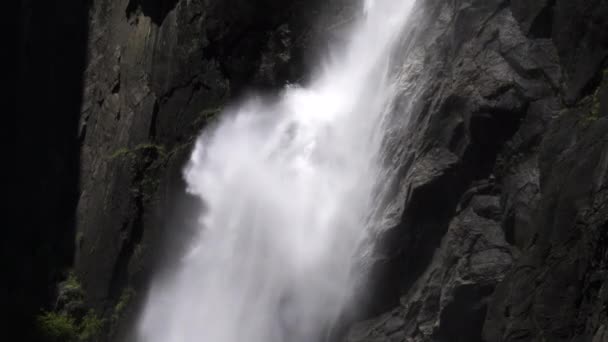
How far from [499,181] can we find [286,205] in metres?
5.72

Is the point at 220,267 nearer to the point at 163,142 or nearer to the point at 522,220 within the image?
the point at 163,142

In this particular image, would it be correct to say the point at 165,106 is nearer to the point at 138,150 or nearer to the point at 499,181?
the point at 138,150

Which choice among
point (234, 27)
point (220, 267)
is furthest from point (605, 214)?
point (234, 27)

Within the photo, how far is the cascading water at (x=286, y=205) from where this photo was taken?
562 inches

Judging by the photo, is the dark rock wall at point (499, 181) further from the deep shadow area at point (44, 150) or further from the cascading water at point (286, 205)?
the deep shadow area at point (44, 150)

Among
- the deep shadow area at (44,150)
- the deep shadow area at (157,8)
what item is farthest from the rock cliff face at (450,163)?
the deep shadow area at (44,150)

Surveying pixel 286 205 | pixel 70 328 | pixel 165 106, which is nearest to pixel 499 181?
pixel 286 205

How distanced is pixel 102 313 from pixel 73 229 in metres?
3.58

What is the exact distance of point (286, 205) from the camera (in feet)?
54.2

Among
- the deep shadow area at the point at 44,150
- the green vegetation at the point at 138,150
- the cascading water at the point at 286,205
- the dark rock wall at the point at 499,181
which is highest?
the deep shadow area at the point at 44,150

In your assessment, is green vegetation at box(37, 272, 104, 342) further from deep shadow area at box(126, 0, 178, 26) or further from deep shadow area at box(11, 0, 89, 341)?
deep shadow area at box(126, 0, 178, 26)

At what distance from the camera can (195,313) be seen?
17188 millimetres

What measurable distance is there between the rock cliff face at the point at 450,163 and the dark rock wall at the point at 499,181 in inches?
0.9

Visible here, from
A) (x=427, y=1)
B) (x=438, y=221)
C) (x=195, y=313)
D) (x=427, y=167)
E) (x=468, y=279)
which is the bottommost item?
(x=468, y=279)
